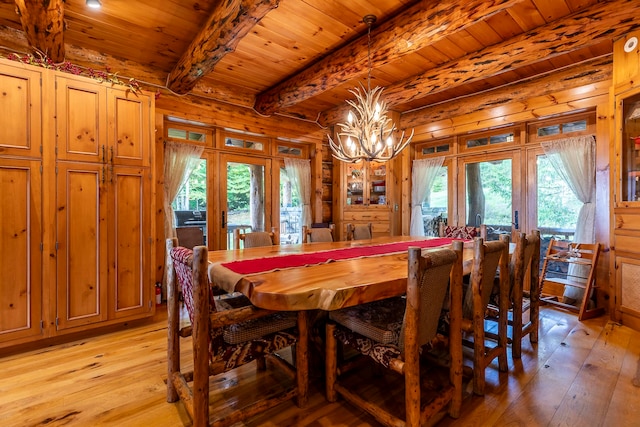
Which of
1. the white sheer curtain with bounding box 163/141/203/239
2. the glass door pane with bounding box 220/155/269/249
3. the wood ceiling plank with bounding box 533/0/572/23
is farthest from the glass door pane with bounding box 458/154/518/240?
the white sheer curtain with bounding box 163/141/203/239

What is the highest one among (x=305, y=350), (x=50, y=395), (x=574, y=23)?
(x=574, y=23)

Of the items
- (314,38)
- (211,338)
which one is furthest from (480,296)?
(314,38)

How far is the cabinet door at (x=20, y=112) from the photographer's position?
239 cm

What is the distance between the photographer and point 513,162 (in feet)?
14.1

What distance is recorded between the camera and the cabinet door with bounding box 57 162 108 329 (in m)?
2.63

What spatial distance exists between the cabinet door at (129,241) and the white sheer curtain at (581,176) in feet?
15.9

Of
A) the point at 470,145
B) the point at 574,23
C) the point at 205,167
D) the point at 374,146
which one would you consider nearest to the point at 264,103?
the point at 205,167

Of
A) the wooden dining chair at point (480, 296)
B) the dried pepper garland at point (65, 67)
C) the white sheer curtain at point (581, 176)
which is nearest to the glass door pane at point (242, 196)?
the dried pepper garland at point (65, 67)

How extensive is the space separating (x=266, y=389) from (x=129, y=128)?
2.67m

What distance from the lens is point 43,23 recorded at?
90.4 inches

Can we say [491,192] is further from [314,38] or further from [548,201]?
[314,38]

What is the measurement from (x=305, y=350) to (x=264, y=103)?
3661 mm

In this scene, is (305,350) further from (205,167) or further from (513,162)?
(513,162)

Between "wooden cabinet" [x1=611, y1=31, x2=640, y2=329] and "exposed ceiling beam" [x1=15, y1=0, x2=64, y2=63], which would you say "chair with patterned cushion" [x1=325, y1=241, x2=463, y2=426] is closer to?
"wooden cabinet" [x1=611, y1=31, x2=640, y2=329]
